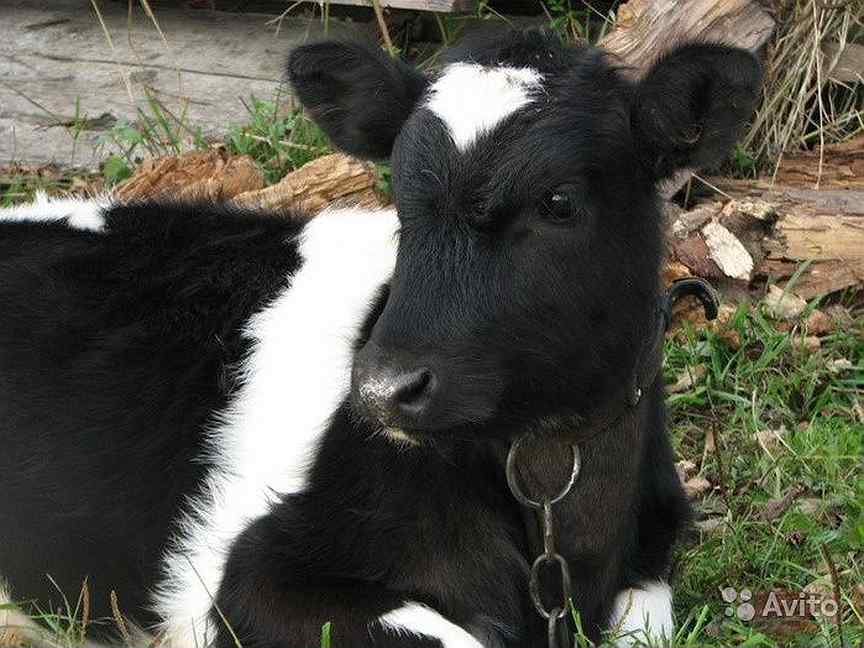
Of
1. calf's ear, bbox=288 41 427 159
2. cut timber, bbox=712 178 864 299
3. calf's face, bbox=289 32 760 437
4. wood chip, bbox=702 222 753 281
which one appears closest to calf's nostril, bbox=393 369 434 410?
calf's face, bbox=289 32 760 437

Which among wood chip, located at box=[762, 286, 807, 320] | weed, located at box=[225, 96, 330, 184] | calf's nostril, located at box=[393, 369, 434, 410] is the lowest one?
wood chip, located at box=[762, 286, 807, 320]

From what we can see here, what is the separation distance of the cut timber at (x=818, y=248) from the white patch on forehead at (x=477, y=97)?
9.27 feet

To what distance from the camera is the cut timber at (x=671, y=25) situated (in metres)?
6.01

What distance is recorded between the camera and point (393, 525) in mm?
3607

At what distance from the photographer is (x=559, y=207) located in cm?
335

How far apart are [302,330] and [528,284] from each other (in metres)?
1.08

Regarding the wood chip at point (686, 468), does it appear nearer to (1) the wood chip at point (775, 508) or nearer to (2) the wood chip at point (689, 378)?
(1) the wood chip at point (775, 508)

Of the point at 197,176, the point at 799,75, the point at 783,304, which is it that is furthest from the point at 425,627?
the point at 799,75

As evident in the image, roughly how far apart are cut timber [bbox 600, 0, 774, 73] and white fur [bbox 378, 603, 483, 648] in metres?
3.09

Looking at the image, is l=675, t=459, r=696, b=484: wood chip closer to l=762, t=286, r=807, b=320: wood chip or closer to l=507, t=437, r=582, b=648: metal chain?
l=762, t=286, r=807, b=320: wood chip

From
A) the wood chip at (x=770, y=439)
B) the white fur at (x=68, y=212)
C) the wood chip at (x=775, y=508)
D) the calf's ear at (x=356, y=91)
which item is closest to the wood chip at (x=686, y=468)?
the wood chip at (x=770, y=439)

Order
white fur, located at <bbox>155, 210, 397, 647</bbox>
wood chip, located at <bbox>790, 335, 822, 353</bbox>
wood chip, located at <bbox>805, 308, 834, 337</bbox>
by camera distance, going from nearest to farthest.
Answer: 1. white fur, located at <bbox>155, 210, 397, 647</bbox>
2. wood chip, located at <bbox>790, 335, 822, 353</bbox>
3. wood chip, located at <bbox>805, 308, 834, 337</bbox>

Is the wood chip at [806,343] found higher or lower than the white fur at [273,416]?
lower

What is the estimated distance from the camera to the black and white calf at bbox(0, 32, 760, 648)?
3334 mm
